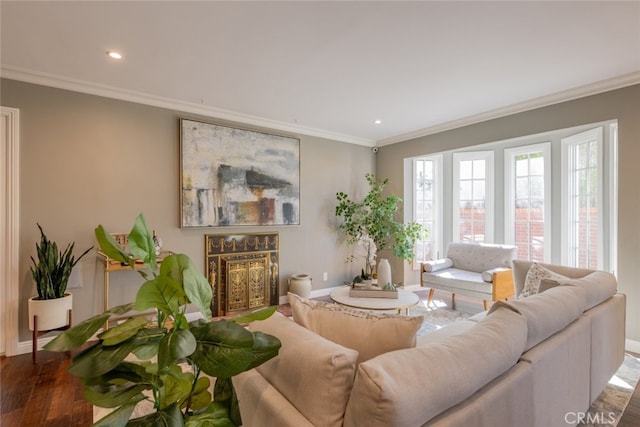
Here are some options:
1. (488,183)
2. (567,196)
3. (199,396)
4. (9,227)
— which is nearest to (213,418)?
(199,396)

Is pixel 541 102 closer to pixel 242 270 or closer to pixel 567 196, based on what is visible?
pixel 567 196

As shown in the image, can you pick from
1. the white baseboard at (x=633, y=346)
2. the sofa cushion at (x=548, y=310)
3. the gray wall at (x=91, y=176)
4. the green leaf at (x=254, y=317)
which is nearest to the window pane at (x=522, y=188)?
the white baseboard at (x=633, y=346)

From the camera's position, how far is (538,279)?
2383 millimetres

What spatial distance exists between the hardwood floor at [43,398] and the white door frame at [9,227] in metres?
0.34

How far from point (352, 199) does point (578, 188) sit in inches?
116

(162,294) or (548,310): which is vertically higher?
(162,294)

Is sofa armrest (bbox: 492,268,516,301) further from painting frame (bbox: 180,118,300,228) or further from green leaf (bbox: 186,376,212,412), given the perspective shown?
green leaf (bbox: 186,376,212,412)

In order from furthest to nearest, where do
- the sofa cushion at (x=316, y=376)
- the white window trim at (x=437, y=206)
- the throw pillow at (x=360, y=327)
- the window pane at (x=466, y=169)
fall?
the white window trim at (x=437, y=206), the window pane at (x=466, y=169), the throw pillow at (x=360, y=327), the sofa cushion at (x=316, y=376)

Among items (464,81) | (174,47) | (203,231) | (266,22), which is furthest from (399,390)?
(203,231)

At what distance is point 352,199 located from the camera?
5062mm

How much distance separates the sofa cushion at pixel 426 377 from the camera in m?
0.80

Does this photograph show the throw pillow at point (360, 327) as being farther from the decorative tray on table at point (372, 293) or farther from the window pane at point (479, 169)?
the window pane at point (479, 169)

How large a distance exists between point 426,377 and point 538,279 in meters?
2.02

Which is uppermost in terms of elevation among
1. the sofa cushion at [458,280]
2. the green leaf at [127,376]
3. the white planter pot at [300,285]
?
the green leaf at [127,376]
